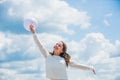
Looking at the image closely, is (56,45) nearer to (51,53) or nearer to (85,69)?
(51,53)

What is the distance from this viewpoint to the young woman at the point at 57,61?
8953 mm

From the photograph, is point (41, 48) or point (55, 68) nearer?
point (55, 68)

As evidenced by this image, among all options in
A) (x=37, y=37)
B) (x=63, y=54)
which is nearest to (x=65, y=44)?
(x=63, y=54)

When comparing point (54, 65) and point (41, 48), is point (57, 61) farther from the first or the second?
point (41, 48)

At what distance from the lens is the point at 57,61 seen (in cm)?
913

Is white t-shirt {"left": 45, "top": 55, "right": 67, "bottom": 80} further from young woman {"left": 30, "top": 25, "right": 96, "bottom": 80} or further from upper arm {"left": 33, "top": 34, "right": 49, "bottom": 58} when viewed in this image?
upper arm {"left": 33, "top": 34, "right": 49, "bottom": 58}

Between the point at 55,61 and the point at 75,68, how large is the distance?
2.75ft

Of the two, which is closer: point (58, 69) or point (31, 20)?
point (58, 69)

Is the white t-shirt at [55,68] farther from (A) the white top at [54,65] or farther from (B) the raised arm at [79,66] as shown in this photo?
(B) the raised arm at [79,66]

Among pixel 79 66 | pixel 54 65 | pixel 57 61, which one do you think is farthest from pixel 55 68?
pixel 79 66

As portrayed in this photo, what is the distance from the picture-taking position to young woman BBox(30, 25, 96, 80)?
8.95 m

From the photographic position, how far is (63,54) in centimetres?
951

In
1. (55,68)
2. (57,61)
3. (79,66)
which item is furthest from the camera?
(79,66)

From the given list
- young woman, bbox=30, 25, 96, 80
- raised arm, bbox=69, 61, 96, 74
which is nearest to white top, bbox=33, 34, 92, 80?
young woman, bbox=30, 25, 96, 80
